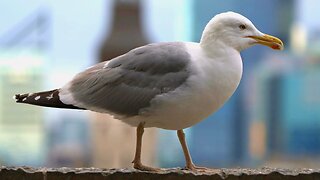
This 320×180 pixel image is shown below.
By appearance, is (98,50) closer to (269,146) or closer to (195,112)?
(269,146)

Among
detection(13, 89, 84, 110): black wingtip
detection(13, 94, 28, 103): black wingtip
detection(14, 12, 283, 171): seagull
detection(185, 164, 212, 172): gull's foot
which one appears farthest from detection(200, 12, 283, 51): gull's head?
detection(13, 94, 28, 103): black wingtip

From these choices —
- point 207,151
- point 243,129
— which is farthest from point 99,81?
point 243,129

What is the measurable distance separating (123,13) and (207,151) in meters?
48.3

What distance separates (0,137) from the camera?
9769 centimetres

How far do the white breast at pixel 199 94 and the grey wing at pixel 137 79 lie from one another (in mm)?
38

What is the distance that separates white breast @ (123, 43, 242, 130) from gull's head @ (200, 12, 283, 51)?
2.8 inches

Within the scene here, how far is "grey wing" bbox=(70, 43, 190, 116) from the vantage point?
3.76 meters

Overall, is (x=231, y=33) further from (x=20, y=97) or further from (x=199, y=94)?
(x=20, y=97)

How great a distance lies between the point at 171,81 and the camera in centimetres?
376

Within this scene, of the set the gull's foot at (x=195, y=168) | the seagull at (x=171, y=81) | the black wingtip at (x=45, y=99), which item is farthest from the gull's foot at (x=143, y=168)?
the black wingtip at (x=45, y=99)

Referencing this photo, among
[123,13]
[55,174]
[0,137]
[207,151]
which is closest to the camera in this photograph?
[55,174]

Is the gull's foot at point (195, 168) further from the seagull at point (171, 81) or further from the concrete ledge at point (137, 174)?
the concrete ledge at point (137, 174)

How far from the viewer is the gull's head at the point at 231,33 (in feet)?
12.5

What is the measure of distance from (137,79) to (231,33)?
0.42m
